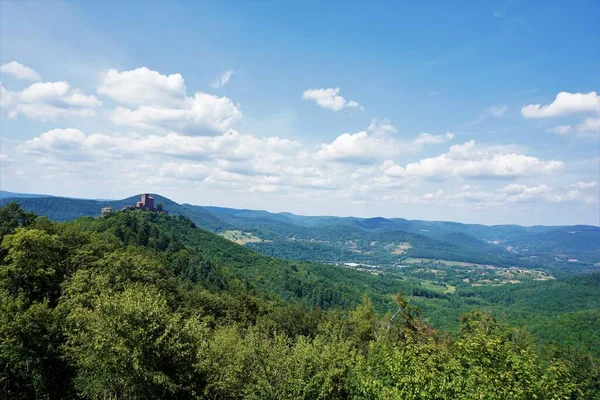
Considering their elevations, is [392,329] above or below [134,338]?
below

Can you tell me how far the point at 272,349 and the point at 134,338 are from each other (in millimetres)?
8292

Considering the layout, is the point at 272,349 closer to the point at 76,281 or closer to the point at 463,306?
the point at 76,281

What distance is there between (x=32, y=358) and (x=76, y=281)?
14.5 meters

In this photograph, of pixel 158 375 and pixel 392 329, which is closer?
pixel 158 375

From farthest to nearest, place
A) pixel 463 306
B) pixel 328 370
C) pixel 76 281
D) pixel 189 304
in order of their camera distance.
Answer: pixel 463 306 < pixel 189 304 < pixel 76 281 < pixel 328 370

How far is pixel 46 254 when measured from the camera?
131 feet

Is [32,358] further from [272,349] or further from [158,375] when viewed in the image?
[272,349]

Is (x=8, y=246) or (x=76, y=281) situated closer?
(x=76, y=281)

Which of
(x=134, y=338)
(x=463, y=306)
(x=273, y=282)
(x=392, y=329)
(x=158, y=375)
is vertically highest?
(x=134, y=338)

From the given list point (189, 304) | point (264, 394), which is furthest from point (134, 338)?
point (189, 304)

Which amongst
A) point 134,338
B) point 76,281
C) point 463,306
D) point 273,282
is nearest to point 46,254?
point 76,281

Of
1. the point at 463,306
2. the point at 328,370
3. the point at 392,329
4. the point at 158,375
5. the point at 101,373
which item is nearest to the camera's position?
the point at 158,375

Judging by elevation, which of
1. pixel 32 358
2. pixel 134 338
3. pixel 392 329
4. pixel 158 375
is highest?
pixel 134 338

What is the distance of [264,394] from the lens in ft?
63.4
